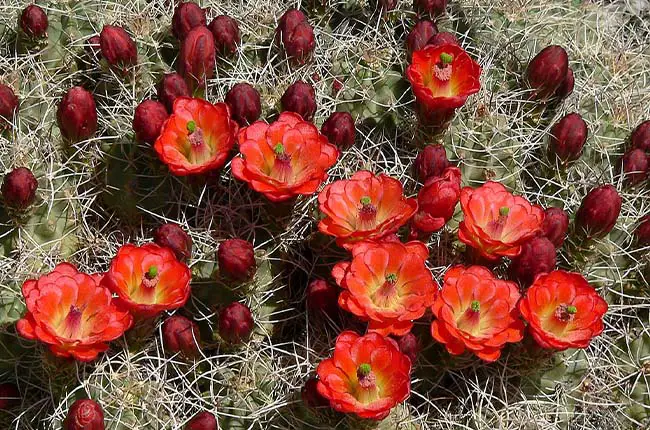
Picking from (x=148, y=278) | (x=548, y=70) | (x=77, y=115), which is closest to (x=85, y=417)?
(x=148, y=278)

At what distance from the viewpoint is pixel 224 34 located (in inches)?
116

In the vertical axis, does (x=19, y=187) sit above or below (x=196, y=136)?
below

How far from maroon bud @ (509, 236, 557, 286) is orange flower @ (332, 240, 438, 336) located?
0.34 m

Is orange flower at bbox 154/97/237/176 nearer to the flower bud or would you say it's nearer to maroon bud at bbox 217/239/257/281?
the flower bud

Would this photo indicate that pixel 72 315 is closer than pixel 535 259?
Yes

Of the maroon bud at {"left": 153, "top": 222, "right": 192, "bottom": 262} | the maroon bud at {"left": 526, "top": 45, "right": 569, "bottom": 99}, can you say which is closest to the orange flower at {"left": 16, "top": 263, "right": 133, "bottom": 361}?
the maroon bud at {"left": 153, "top": 222, "right": 192, "bottom": 262}

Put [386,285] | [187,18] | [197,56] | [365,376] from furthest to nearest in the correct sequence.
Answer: [187,18]
[197,56]
[386,285]
[365,376]

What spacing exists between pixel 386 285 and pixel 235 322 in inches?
18.0

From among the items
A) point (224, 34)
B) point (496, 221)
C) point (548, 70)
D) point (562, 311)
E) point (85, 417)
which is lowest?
point (85, 417)

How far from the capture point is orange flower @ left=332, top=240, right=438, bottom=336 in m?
2.30

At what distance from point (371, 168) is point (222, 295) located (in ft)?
2.17

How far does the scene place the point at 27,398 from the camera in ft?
8.66

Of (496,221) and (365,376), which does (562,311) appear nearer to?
(496,221)

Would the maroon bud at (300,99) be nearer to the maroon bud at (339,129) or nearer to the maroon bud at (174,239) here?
the maroon bud at (339,129)
